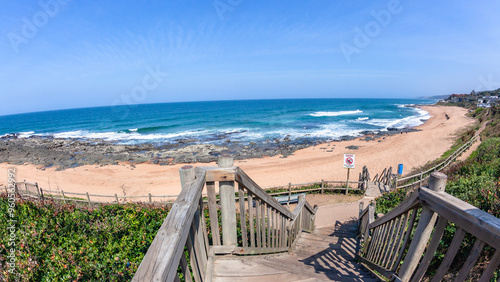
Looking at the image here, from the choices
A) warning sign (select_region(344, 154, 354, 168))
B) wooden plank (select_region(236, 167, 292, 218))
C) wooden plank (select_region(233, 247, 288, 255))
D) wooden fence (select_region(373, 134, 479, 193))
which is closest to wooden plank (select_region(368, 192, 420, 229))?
wooden plank (select_region(236, 167, 292, 218))

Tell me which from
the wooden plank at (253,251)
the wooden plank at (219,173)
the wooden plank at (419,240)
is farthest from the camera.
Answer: the wooden plank at (253,251)

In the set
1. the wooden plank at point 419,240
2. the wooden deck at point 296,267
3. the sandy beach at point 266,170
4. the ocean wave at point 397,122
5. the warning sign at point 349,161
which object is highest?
the wooden plank at point 419,240

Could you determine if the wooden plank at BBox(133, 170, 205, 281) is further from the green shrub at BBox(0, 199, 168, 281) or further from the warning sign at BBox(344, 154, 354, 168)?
the warning sign at BBox(344, 154, 354, 168)

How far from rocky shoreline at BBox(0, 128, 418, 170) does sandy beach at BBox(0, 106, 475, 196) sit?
1458mm

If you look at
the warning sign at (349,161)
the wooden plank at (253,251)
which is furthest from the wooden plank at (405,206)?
the warning sign at (349,161)

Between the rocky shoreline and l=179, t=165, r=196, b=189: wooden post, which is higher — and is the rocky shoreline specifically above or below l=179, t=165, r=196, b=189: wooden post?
below

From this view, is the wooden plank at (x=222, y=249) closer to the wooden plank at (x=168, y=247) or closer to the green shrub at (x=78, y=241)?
the wooden plank at (x=168, y=247)

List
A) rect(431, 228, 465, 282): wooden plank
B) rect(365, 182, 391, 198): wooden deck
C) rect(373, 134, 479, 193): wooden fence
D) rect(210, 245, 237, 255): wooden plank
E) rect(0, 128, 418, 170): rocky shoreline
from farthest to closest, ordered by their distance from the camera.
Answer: rect(0, 128, 418, 170): rocky shoreline < rect(365, 182, 391, 198): wooden deck < rect(373, 134, 479, 193): wooden fence < rect(210, 245, 237, 255): wooden plank < rect(431, 228, 465, 282): wooden plank

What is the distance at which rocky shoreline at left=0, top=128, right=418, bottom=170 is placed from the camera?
2491 cm

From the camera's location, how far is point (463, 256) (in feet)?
10.5

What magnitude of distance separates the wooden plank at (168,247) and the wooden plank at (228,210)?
88 cm

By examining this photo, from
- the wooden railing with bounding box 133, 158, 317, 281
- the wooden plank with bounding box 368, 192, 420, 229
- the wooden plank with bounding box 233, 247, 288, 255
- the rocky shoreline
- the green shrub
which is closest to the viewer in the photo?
the wooden railing with bounding box 133, 158, 317, 281

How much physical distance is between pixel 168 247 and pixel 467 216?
76.8 inches

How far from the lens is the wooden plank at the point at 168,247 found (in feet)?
3.24
